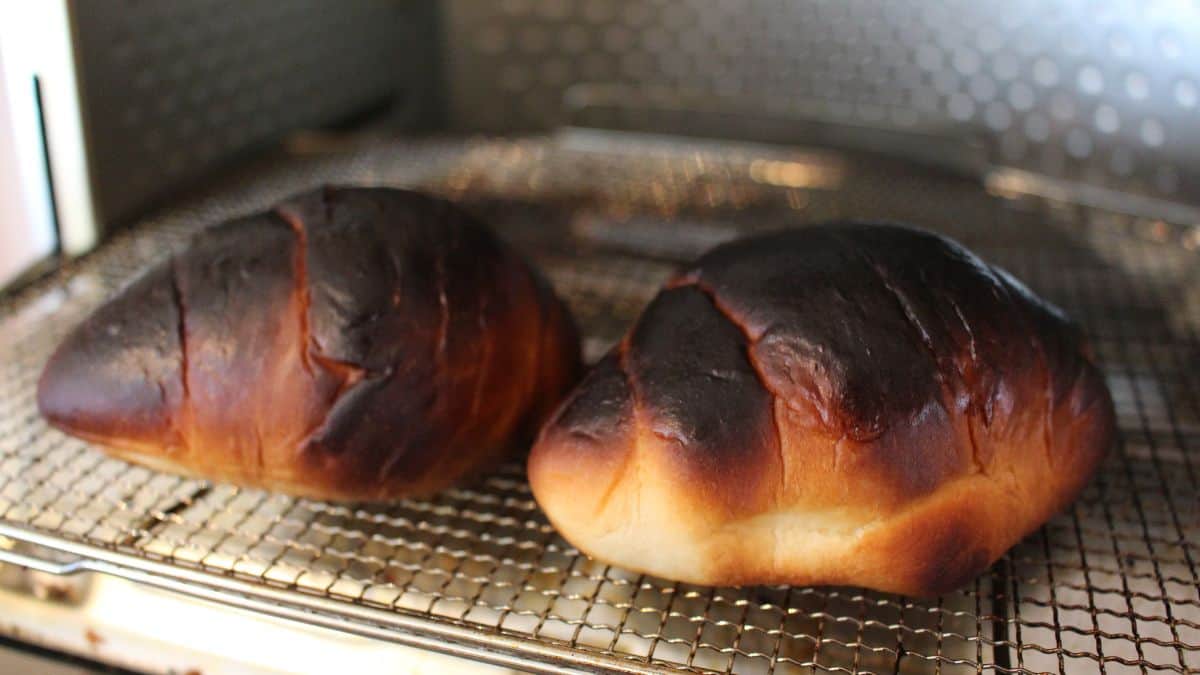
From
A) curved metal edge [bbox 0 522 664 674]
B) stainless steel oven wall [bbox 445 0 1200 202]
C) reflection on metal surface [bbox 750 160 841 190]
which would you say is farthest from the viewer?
reflection on metal surface [bbox 750 160 841 190]

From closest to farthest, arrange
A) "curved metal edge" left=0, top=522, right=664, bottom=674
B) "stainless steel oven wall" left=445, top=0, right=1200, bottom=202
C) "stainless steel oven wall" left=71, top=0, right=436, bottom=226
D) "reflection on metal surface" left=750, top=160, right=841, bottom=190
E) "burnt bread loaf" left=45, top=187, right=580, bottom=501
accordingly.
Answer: "curved metal edge" left=0, top=522, right=664, bottom=674, "burnt bread loaf" left=45, top=187, right=580, bottom=501, "stainless steel oven wall" left=71, top=0, right=436, bottom=226, "stainless steel oven wall" left=445, top=0, right=1200, bottom=202, "reflection on metal surface" left=750, top=160, right=841, bottom=190

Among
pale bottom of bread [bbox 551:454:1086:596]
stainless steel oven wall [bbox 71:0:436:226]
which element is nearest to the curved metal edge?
pale bottom of bread [bbox 551:454:1086:596]

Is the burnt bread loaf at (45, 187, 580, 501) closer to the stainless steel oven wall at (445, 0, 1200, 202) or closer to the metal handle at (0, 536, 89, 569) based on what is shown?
the metal handle at (0, 536, 89, 569)

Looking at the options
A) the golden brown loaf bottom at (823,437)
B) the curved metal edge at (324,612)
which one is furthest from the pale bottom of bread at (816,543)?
the curved metal edge at (324,612)

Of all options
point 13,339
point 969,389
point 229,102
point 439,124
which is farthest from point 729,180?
point 13,339

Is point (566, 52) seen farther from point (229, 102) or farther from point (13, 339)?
point (13, 339)

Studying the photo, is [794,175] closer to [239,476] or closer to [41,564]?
[239,476]
